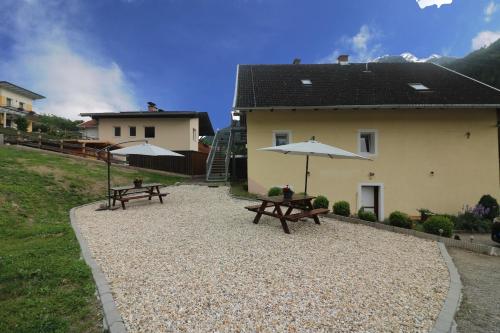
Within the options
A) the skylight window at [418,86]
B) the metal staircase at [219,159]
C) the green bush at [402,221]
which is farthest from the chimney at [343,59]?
the green bush at [402,221]

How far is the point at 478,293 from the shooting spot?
374 centimetres

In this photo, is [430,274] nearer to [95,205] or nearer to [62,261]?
[62,261]

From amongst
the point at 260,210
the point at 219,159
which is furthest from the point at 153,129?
the point at 260,210

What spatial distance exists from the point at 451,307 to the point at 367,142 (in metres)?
10.6

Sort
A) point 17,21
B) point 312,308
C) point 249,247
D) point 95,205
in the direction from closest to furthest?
point 312,308 < point 249,247 < point 95,205 < point 17,21

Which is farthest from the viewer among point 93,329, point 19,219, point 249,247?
point 19,219

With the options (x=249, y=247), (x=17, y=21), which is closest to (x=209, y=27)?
(x=17, y=21)

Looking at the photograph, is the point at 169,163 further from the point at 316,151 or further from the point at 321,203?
the point at 316,151

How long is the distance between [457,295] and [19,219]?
915cm

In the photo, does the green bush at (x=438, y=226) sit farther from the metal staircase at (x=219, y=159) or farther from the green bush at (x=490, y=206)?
the metal staircase at (x=219, y=159)

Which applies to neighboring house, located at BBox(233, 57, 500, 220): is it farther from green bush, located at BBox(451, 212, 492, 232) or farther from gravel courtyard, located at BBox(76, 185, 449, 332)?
gravel courtyard, located at BBox(76, 185, 449, 332)

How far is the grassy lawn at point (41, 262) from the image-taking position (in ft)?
8.88

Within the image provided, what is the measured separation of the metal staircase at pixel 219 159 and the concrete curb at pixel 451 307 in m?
13.1

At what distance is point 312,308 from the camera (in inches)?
121
